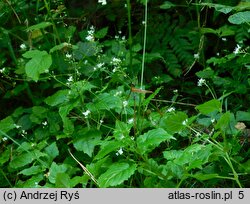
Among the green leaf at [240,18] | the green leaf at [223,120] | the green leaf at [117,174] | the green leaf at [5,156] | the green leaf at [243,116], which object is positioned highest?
the green leaf at [240,18]

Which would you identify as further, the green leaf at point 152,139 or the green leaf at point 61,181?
the green leaf at point 61,181

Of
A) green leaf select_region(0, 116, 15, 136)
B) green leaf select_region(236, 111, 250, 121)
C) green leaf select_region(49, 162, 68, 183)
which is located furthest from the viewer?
green leaf select_region(0, 116, 15, 136)

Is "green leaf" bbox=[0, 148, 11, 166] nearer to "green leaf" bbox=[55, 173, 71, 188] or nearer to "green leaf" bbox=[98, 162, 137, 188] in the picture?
"green leaf" bbox=[55, 173, 71, 188]

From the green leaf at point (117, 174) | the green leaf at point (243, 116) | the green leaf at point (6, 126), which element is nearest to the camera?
the green leaf at point (117, 174)

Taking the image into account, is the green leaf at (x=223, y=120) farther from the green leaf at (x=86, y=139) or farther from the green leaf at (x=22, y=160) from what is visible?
the green leaf at (x=22, y=160)

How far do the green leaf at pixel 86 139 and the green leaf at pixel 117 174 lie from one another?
0.43 metres

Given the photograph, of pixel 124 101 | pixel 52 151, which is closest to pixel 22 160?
pixel 52 151

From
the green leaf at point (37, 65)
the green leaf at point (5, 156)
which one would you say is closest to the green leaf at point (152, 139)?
the green leaf at point (37, 65)

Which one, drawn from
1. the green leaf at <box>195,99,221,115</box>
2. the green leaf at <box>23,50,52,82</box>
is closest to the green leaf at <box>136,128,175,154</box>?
the green leaf at <box>195,99,221,115</box>

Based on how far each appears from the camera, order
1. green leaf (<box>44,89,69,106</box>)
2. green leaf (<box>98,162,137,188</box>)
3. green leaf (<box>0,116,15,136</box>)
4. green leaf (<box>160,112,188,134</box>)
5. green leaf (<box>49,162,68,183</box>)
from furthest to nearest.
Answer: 1. green leaf (<box>0,116,15,136</box>)
2. green leaf (<box>44,89,69,106</box>)
3. green leaf (<box>49,162,68,183</box>)
4. green leaf (<box>160,112,188,134</box>)
5. green leaf (<box>98,162,137,188</box>)

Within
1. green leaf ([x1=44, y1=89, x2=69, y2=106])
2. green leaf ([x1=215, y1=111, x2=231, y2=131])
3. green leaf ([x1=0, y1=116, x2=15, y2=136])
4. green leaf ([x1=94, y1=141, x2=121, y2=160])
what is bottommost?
green leaf ([x1=0, y1=116, x2=15, y2=136])

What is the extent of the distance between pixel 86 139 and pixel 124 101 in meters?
0.27

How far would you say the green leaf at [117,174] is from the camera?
5.83 ft

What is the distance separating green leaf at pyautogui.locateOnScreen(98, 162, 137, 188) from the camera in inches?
70.0
